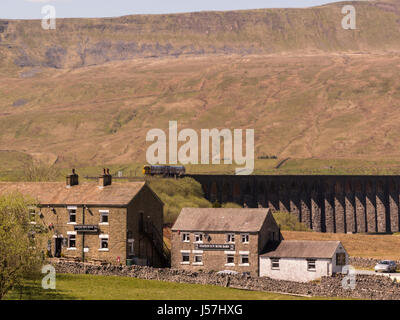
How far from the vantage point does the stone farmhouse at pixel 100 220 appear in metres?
82.6

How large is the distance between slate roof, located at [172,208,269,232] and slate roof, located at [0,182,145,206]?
7.17 m

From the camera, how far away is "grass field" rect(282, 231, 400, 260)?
112875 mm

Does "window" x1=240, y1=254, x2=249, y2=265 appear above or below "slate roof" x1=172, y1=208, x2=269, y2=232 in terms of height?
below

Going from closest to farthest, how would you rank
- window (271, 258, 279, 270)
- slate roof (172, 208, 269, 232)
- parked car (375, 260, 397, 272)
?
window (271, 258, 279, 270) < parked car (375, 260, 397, 272) < slate roof (172, 208, 269, 232)

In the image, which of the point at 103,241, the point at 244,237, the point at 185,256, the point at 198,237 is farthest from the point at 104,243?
the point at 244,237

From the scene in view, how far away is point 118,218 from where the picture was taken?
82.8 metres

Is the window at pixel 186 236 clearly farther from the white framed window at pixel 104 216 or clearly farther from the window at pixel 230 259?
the white framed window at pixel 104 216

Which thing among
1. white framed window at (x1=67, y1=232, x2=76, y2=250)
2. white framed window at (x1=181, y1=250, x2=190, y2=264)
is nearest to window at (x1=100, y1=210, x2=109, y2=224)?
white framed window at (x1=67, y1=232, x2=76, y2=250)

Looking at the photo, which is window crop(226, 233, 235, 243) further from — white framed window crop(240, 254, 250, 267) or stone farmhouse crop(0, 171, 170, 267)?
stone farmhouse crop(0, 171, 170, 267)

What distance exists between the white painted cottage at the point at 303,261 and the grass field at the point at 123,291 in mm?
17375

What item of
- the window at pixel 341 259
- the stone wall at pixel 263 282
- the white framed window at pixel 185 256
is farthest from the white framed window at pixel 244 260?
the stone wall at pixel 263 282

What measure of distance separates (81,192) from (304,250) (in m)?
25.5

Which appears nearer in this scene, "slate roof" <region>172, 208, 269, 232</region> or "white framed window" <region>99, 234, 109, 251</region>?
"white framed window" <region>99, 234, 109, 251</region>
